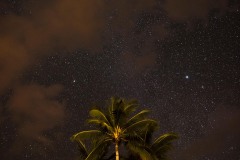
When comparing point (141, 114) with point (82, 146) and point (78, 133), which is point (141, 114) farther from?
point (82, 146)

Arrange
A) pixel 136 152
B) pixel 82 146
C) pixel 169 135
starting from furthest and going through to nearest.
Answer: pixel 82 146, pixel 169 135, pixel 136 152

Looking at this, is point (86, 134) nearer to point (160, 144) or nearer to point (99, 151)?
point (99, 151)

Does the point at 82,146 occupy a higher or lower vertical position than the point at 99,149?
higher

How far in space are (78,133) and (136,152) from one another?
15.2 feet

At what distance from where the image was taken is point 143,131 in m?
30.4

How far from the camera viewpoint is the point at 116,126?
28.8 m

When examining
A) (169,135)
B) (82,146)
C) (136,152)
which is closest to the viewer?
→ (136,152)

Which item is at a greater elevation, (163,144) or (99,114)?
(99,114)

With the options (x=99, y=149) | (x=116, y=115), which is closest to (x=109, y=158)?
(x=99, y=149)

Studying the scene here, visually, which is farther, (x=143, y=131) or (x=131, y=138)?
(x=143, y=131)

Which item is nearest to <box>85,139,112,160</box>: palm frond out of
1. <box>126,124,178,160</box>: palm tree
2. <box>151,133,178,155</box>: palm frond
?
<box>126,124,178,160</box>: palm tree

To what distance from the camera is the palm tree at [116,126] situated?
1119 inches

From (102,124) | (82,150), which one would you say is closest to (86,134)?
(102,124)

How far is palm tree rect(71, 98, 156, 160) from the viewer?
93.2 ft
